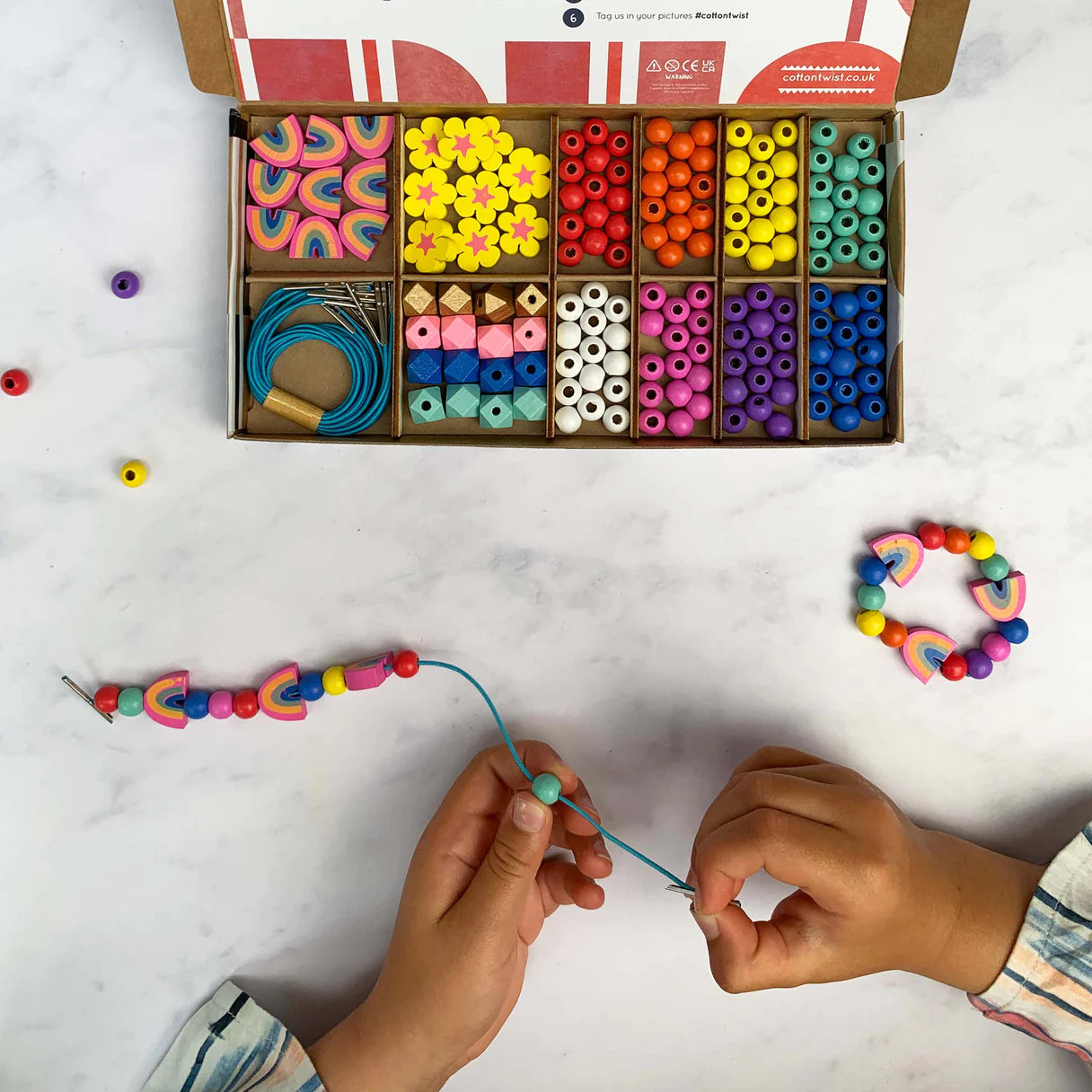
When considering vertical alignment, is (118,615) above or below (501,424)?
below

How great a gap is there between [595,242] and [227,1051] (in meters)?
1.59

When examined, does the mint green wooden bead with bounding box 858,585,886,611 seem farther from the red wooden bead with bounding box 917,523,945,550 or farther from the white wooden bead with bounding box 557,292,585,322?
the white wooden bead with bounding box 557,292,585,322

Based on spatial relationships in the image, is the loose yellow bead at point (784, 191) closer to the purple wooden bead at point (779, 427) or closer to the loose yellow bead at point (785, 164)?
the loose yellow bead at point (785, 164)

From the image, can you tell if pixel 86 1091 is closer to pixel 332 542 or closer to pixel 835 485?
pixel 332 542

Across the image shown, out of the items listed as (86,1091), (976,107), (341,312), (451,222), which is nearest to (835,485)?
(976,107)

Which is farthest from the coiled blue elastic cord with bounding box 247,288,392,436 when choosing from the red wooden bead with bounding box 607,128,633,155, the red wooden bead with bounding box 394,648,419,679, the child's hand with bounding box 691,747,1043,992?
the child's hand with bounding box 691,747,1043,992

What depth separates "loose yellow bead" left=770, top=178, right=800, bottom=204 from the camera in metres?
1.46

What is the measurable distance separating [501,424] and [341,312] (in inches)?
13.9

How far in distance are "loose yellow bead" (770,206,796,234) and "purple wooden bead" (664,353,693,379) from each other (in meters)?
0.27

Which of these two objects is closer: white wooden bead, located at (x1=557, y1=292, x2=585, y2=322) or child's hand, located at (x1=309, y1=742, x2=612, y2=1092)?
child's hand, located at (x1=309, y1=742, x2=612, y2=1092)

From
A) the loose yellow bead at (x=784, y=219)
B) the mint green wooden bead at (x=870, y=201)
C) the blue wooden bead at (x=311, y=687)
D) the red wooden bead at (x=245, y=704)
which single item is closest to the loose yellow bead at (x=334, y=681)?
the blue wooden bead at (x=311, y=687)

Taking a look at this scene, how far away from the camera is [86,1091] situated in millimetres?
1552

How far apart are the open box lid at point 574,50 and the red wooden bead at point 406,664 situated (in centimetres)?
96

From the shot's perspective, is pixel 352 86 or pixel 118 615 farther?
pixel 118 615
